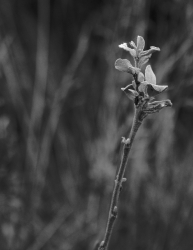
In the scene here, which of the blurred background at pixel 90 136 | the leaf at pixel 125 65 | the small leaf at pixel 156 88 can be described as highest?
the blurred background at pixel 90 136

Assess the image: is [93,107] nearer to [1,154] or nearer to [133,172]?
[133,172]

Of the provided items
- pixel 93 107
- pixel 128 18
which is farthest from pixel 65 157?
pixel 128 18

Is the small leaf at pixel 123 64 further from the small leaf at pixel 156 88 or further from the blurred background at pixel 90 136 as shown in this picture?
the blurred background at pixel 90 136

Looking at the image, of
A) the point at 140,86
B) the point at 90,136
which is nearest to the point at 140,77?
the point at 140,86

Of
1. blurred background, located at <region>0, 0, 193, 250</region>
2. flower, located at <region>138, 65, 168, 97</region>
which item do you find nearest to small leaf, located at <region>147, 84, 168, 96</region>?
flower, located at <region>138, 65, 168, 97</region>

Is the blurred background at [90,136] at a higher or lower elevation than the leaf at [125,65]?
higher

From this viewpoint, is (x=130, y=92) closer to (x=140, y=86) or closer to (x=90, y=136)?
(x=140, y=86)

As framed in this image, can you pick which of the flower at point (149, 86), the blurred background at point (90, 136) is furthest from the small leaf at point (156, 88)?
the blurred background at point (90, 136)

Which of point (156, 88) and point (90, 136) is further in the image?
point (90, 136)
